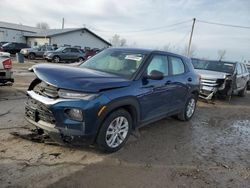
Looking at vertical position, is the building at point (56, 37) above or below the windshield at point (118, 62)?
above

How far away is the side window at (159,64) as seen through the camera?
5121 millimetres

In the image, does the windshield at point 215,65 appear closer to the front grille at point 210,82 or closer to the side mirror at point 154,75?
the front grille at point 210,82

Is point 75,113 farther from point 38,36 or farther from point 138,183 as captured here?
point 38,36

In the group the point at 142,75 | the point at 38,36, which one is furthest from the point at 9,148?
the point at 38,36

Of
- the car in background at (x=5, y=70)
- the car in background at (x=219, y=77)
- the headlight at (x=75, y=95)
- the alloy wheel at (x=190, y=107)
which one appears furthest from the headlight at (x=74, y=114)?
the car in background at (x=219, y=77)

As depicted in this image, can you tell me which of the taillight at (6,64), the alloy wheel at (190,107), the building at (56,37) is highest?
the building at (56,37)

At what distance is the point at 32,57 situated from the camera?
1157 inches

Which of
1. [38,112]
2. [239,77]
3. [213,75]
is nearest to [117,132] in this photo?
[38,112]

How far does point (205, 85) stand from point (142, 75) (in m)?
6.19

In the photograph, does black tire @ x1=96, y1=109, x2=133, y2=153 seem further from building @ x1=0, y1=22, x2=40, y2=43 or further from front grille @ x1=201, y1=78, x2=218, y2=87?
building @ x1=0, y1=22, x2=40, y2=43

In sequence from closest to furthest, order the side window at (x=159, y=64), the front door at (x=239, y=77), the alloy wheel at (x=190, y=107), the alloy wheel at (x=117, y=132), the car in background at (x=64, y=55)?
the alloy wheel at (x=117, y=132) → the side window at (x=159, y=64) → the alloy wheel at (x=190, y=107) → the front door at (x=239, y=77) → the car in background at (x=64, y=55)

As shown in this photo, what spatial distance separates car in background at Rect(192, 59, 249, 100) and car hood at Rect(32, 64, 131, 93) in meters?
6.56

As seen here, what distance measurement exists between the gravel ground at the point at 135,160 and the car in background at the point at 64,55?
67.1 feet

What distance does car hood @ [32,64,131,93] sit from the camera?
3.88 metres
